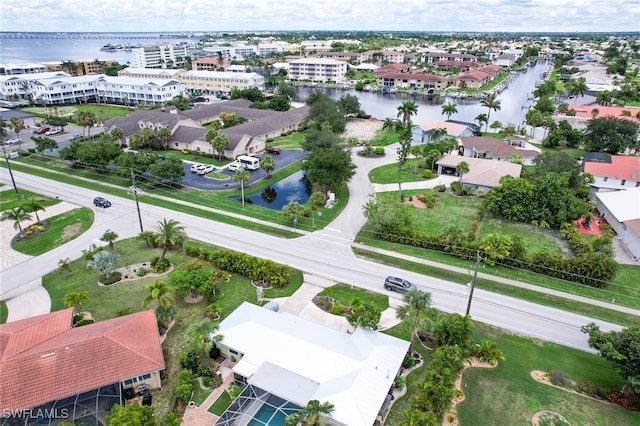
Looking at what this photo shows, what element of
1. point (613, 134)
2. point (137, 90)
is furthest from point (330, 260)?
point (137, 90)

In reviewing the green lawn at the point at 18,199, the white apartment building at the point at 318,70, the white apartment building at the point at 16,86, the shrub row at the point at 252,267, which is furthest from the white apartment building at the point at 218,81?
the shrub row at the point at 252,267

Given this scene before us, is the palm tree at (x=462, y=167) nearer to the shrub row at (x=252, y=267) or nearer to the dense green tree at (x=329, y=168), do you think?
the dense green tree at (x=329, y=168)

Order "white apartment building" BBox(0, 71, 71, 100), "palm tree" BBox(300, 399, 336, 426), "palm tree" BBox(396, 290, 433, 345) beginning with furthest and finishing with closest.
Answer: "white apartment building" BBox(0, 71, 71, 100) → "palm tree" BBox(396, 290, 433, 345) → "palm tree" BBox(300, 399, 336, 426)

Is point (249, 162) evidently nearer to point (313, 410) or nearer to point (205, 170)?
point (205, 170)

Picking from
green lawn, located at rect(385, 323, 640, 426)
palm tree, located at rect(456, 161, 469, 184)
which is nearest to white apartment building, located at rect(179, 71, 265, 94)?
palm tree, located at rect(456, 161, 469, 184)

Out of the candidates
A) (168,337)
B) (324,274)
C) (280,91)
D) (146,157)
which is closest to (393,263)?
(324,274)

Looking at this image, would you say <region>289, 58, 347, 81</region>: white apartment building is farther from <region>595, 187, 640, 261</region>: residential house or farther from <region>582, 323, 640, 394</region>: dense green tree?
<region>582, 323, 640, 394</region>: dense green tree
